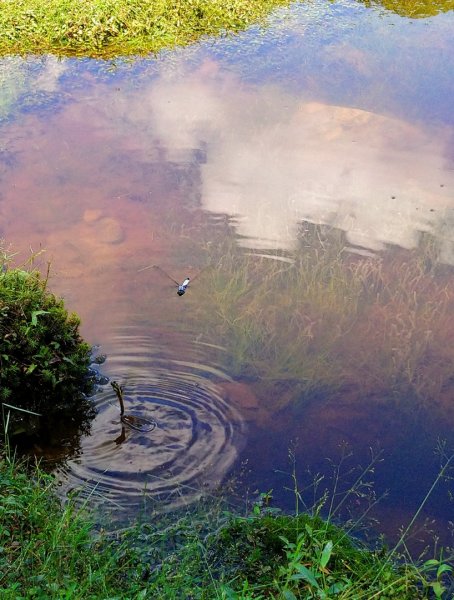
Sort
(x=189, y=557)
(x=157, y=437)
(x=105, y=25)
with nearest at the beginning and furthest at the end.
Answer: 1. (x=189, y=557)
2. (x=157, y=437)
3. (x=105, y=25)

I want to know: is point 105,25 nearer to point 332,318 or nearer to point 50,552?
point 332,318

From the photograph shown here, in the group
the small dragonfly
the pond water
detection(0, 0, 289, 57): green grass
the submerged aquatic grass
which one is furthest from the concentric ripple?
detection(0, 0, 289, 57): green grass

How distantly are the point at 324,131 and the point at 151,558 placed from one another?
4.10 metres

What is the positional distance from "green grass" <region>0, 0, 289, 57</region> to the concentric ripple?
4.29 meters

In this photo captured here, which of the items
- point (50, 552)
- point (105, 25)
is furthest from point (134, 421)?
point (105, 25)

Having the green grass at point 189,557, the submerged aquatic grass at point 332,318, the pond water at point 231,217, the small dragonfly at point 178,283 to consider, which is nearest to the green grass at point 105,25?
the pond water at point 231,217

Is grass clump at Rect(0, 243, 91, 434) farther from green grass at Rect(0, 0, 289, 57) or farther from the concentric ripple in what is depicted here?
green grass at Rect(0, 0, 289, 57)

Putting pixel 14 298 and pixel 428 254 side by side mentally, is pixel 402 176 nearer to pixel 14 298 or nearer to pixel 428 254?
pixel 428 254

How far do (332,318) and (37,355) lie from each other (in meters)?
1.63

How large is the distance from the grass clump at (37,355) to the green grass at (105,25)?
4197mm

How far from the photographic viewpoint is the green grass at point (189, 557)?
98.0 inches

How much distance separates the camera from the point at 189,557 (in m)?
2.81

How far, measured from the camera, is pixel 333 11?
8461mm

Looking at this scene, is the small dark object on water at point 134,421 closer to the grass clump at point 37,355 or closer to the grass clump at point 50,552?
the grass clump at point 37,355
